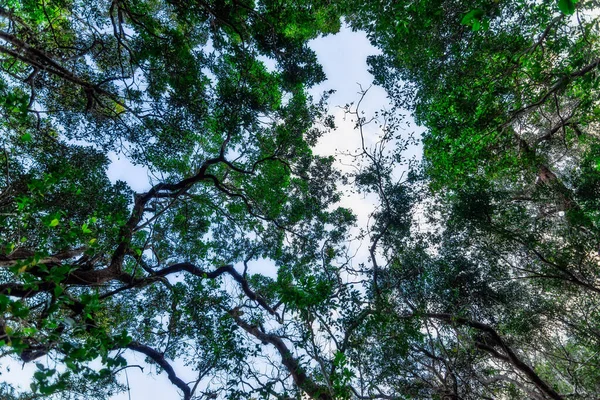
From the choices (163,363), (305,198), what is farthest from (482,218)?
(163,363)

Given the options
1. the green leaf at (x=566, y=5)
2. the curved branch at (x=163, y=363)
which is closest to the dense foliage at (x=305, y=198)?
the curved branch at (x=163, y=363)

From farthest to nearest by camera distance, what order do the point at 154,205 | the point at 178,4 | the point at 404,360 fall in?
the point at 154,205
the point at 404,360
the point at 178,4

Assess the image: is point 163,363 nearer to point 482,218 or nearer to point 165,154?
point 165,154

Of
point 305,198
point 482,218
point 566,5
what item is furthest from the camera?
point 305,198

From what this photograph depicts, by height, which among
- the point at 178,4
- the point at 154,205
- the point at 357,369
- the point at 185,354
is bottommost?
the point at 357,369

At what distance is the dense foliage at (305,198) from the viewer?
5715 millimetres

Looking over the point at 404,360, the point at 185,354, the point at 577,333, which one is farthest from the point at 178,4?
the point at 577,333

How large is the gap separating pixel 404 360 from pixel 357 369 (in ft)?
3.44

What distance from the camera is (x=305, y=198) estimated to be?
10070 mm

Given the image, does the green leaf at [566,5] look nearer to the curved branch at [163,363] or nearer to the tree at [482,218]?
the tree at [482,218]

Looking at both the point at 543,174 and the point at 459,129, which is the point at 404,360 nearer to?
the point at 459,129

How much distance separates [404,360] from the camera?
21.1ft

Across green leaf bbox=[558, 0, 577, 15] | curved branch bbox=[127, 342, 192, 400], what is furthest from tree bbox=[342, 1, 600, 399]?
green leaf bbox=[558, 0, 577, 15]

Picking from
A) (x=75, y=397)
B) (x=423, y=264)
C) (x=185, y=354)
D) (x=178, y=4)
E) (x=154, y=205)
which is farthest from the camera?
(x=423, y=264)
